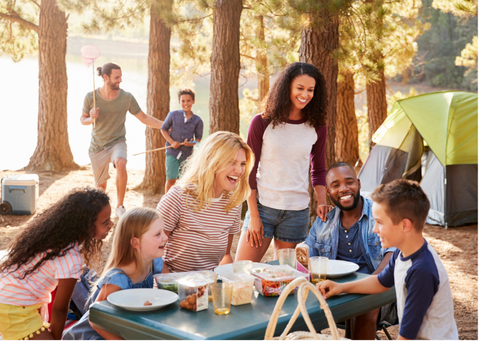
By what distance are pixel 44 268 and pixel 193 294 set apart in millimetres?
734

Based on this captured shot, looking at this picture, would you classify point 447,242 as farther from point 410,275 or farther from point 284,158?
point 410,275

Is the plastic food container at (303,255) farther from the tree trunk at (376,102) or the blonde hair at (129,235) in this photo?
the tree trunk at (376,102)

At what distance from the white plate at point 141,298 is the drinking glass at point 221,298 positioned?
15cm

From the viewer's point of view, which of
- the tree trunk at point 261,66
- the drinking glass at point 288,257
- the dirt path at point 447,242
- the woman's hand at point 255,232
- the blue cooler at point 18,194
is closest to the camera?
the drinking glass at point 288,257

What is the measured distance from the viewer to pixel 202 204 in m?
2.39

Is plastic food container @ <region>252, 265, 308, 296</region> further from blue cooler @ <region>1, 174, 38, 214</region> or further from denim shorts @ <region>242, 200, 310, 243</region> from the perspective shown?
blue cooler @ <region>1, 174, 38, 214</region>

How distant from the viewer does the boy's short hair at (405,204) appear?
1.85 m

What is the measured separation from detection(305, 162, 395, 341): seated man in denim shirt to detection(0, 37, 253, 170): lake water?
29.8ft

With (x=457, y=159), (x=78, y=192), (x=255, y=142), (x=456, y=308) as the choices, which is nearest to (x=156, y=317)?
(x=78, y=192)

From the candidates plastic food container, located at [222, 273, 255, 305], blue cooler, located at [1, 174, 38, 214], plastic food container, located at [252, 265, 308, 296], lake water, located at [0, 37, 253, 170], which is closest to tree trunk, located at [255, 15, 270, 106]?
lake water, located at [0, 37, 253, 170]

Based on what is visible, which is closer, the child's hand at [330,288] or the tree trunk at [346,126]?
the child's hand at [330,288]

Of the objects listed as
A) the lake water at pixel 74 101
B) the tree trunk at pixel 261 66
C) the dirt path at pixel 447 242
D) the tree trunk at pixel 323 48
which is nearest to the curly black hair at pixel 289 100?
the dirt path at pixel 447 242

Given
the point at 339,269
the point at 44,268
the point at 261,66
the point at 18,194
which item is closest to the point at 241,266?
the point at 339,269

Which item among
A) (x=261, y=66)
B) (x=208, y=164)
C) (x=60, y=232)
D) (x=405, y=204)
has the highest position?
(x=261, y=66)
